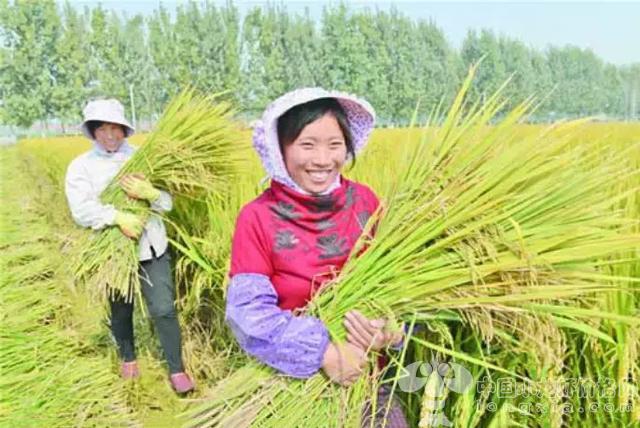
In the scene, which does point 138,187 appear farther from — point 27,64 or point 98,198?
point 27,64

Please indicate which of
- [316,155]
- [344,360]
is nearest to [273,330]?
[344,360]

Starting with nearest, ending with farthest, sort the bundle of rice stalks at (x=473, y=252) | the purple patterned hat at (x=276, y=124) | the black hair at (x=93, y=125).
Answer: the bundle of rice stalks at (x=473, y=252) → the purple patterned hat at (x=276, y=124) → the black hair at (x=93, y=125)

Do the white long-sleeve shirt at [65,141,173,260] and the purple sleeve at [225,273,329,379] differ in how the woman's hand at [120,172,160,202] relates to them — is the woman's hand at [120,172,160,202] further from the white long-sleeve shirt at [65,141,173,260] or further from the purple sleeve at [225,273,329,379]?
the purple sleeve at [225,273,329,379]

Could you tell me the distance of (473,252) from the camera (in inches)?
41.5

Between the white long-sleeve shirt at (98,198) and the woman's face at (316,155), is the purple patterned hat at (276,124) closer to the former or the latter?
the woman's face at (316,155)

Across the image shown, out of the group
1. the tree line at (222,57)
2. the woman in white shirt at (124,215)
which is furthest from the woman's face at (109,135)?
the tree line at (222,57)

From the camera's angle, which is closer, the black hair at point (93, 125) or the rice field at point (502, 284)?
the rice field at point (502, 284)

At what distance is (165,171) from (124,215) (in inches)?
10.6

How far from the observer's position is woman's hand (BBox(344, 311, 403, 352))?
41.8 inches

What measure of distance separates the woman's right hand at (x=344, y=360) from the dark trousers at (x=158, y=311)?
177cm

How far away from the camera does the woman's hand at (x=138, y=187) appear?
8.30 ft

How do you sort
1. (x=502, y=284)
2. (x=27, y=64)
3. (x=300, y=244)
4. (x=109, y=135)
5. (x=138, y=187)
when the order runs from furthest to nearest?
(x=27, y=64)
(x=109, y=135)
(x=138, y=187)
(x=300, y=244)
(x=502, y=284)

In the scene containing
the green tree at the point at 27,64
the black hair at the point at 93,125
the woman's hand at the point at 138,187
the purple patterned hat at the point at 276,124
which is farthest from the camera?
the green tree at the point at 27,64

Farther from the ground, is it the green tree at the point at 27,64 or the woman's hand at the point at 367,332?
the green tree at the point at 27,64
